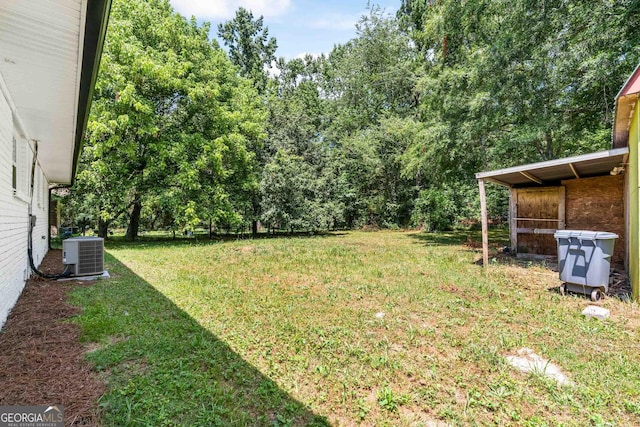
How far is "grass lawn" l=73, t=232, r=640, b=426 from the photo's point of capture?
7.48 feet

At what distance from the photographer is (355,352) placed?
315 centimetres

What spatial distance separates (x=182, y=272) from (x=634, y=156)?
8462 millimetres

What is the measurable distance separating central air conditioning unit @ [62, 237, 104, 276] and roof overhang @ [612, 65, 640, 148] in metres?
8.84

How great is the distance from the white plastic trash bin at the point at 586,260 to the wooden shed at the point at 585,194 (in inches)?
13.6

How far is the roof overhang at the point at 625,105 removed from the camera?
4.22 metres

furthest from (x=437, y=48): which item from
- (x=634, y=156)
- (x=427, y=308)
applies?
(x=427, y=308)

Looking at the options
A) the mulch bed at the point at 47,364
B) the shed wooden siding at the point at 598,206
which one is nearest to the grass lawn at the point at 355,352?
the mulch bed at the point at 47,364

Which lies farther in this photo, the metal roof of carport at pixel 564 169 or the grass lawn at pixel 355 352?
the metal roof of carport at pixel 564 169

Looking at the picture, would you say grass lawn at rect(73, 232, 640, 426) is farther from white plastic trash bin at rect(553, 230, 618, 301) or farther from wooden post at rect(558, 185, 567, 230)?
wooden post at rect(558, 185, 567, 230)

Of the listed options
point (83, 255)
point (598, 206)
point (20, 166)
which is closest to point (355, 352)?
point (83, 255)

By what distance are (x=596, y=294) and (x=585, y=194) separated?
4422 mm

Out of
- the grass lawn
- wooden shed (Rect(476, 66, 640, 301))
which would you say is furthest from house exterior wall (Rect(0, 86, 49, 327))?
wooden shed (Rect(476, 66, 640, 301))

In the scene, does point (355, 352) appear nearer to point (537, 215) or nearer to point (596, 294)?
point (596, 294)

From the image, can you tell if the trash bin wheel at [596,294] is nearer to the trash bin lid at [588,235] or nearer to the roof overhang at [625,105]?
the trash bin lid at [588,235]
